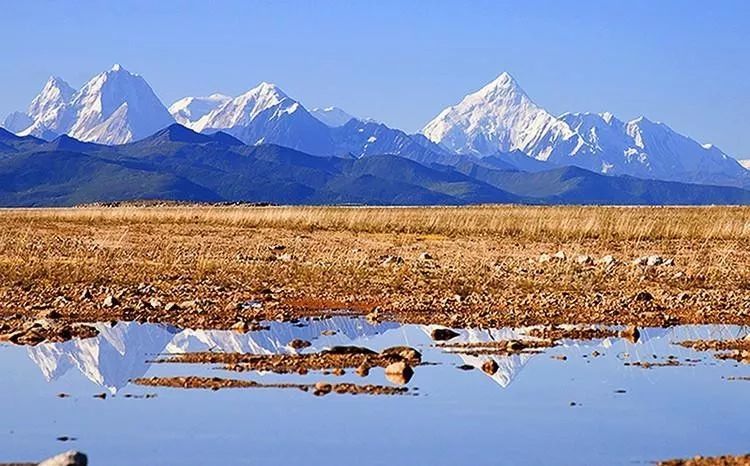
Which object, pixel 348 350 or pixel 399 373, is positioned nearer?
pixel 399 373

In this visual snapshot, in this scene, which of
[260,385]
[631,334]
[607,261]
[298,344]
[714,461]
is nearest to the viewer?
[714,461]

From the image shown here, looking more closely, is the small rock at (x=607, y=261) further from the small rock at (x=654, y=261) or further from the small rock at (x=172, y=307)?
the small rock at (x=172, y=307)

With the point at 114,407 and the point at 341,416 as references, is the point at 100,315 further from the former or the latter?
the point at 341,416

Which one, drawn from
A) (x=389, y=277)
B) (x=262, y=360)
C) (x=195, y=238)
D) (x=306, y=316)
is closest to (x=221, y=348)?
(x=262, y=360)

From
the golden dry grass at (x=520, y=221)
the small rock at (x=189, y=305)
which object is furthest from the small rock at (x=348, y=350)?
the golden dry grass at (x=520, y=221)

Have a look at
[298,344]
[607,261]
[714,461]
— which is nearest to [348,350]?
[298,344]

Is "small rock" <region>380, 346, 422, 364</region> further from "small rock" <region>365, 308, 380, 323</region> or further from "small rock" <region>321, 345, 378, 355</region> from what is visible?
"small rock" <region>365, 308, 380, 323</region>

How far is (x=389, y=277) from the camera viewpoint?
101 ft

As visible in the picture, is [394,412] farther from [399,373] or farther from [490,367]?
[490,367]

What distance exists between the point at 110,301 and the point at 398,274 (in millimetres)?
8537

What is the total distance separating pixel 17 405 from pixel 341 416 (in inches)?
165

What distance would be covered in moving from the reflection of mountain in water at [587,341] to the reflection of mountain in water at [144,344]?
192cm

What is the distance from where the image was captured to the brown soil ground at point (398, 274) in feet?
79.2

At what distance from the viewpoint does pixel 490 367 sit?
1830cm
